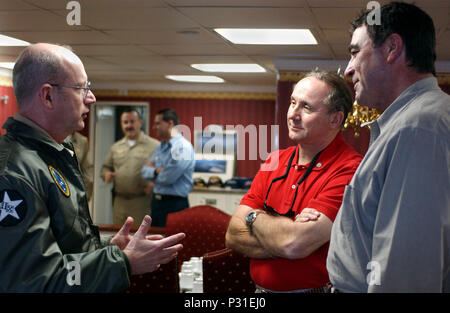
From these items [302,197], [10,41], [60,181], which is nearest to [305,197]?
[302,197]

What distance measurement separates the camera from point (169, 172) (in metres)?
5.07

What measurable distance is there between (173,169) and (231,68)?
2206mm

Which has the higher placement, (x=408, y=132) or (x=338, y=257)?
(x=408, y=132)

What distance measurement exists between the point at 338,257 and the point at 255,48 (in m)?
3.97

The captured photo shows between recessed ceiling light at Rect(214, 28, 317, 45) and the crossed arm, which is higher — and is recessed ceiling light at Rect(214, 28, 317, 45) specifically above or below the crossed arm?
above

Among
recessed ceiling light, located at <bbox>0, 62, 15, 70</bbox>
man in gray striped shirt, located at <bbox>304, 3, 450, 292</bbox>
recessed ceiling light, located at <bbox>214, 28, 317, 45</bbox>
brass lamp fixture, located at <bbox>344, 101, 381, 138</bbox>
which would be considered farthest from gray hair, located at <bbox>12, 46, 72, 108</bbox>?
recessed ceiling light, located at <bbox>0, 62, 15, 70</bbox>

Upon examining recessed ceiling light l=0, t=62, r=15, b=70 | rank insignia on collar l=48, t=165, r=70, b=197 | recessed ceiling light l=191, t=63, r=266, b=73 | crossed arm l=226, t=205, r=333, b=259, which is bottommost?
crossed arm l=226, t=205, r=333, b=259

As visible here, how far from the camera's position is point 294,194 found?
202 cm

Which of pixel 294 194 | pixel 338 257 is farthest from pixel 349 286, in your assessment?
pixel 294 194

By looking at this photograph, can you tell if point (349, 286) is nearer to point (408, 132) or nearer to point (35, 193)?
point (408, 132)

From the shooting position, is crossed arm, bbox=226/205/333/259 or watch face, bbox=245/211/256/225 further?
watch face, bbox=245/211/256/225

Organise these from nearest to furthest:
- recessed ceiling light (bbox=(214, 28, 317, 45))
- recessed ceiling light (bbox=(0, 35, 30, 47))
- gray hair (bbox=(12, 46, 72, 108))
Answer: gray hair (bbox=(12, 46, 72, 108)), recessed ceiling light (bbox=(214, 28, 317, 45)), recessed ceiling light (bbox=(0, 35, 30, 47))

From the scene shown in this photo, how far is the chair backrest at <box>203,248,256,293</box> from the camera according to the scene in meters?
2.61

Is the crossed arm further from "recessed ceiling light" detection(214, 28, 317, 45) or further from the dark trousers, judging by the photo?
the dark trousers
